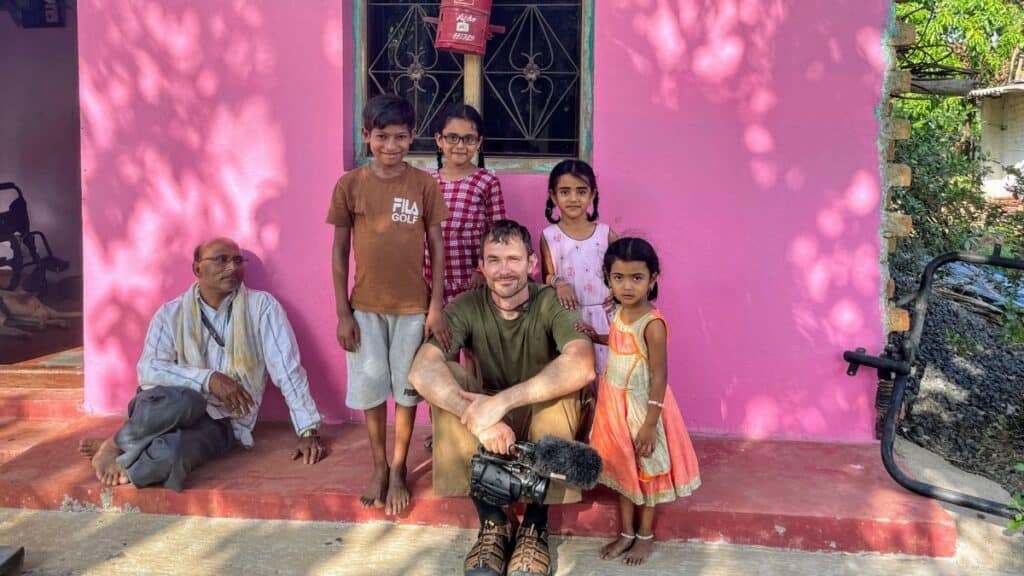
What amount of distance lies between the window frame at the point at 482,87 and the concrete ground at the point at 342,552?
1.77 m

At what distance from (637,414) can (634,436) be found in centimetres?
8

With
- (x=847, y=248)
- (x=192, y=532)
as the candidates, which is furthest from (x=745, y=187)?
(x=192, y=532)

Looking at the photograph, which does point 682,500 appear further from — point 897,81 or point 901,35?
point 901,35

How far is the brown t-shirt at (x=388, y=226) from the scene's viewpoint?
10.1 feet

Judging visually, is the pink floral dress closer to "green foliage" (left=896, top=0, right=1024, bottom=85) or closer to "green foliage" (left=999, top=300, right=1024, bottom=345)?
"green foliage" (left=999, top=300, right=1024, bottom=345)

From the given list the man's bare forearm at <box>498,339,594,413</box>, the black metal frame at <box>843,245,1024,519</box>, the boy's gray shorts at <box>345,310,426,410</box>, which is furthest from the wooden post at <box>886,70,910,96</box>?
the boy's gray shorts at <box>345,310,426,410</box>

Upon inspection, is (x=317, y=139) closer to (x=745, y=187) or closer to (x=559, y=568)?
(x=745, y=187)

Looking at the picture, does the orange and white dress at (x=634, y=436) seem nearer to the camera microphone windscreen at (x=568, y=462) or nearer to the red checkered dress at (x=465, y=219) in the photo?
the camera microphone windscreen at (x=568, y=462)

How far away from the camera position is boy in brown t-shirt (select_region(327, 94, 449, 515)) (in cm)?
308

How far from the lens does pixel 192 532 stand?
3.12 metres

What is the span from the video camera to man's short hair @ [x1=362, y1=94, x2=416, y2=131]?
4.15 ft

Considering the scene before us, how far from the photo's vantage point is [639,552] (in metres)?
2.89

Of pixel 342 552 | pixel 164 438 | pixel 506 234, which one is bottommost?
pixel 342 552

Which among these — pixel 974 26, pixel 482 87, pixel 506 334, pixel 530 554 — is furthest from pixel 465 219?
pixel 974 26
